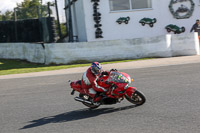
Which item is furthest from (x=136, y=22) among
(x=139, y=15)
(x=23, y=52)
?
(x=23, y=52)

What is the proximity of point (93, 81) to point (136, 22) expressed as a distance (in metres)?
14.6

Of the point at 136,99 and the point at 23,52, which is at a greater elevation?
the point at 23,52

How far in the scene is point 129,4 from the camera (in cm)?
2178

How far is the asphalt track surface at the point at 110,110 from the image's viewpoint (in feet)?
20.8

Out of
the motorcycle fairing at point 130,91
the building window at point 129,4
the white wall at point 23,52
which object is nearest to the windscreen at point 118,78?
the motorcycle fairing at point 130,91

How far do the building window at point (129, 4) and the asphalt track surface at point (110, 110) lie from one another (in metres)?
10.3

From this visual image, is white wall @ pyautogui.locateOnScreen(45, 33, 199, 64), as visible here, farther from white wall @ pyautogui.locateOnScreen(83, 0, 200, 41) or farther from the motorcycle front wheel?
the motorcycle front wheel

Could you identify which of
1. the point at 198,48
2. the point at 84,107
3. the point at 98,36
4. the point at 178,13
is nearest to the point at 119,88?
the point at 84,107

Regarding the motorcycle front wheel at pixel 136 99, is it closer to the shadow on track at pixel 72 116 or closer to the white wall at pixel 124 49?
the shadow on track at pixel 72 116

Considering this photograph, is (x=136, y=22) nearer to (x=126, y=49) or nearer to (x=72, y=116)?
(x=126, y=49)

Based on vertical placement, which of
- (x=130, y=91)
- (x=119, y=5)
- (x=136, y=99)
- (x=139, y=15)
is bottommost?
(x=136, y=99)

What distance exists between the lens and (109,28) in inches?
845

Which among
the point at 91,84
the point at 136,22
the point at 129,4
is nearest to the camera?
the point at 91,84

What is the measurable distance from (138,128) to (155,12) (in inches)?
650
